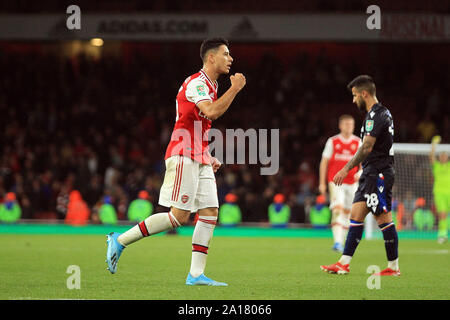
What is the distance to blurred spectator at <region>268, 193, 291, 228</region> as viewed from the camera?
763 inches

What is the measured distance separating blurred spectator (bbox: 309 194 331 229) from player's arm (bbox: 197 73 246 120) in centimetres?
1289

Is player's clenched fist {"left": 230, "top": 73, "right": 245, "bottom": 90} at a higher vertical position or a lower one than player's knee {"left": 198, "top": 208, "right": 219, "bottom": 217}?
higher

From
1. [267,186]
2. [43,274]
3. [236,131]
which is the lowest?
[43,274]

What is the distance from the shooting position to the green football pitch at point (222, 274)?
596 centimetres

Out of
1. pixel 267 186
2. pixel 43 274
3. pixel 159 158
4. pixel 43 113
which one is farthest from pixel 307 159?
pixel 43 274

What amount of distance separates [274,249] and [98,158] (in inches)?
449

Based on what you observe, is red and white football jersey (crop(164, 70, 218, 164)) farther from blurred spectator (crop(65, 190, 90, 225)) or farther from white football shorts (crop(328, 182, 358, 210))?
blurred spectator (crop(65, 190, 90, 225))

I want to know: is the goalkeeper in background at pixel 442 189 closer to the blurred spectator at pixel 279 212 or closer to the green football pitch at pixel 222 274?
the green football pitch at pixel 222 274

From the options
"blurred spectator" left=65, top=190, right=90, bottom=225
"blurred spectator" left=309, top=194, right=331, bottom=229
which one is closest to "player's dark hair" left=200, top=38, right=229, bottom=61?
"blurred spectator" left=309, top=194, right=331, bottom=229

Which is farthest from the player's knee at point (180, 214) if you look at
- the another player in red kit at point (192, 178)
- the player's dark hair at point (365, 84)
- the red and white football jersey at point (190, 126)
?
the player's dark hair at point (365, 84)

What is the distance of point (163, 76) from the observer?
1024 inches

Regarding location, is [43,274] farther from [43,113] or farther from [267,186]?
[43,113]

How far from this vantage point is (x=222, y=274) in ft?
25.5

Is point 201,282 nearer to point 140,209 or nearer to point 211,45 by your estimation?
point 211,45
